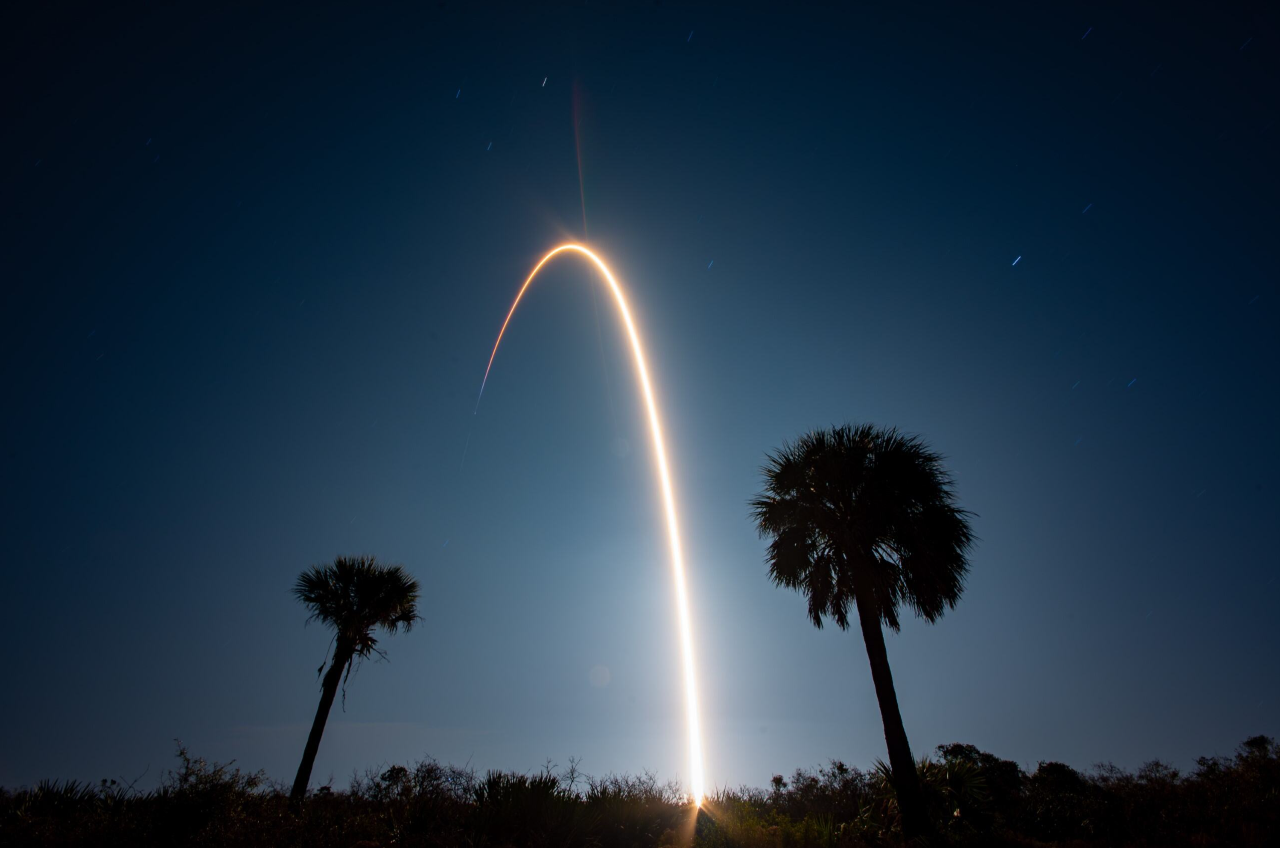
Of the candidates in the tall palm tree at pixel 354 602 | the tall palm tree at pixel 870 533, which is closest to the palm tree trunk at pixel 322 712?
the tall palm tree at pixel 354 602

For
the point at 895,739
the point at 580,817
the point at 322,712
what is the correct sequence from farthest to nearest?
1. the point at 322,712
2. the point at 895,739
3. the point at 580,817

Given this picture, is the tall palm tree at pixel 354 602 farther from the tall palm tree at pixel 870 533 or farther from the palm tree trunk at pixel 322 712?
the tall palm tree at pixel 870 533

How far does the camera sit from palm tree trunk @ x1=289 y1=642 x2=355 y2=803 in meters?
18.9

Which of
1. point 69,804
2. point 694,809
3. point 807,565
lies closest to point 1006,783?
point 807,565

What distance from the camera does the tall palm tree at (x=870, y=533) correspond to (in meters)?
14.3

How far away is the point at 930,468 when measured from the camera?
51.7 feet

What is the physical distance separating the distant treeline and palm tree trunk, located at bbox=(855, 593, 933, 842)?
1.33 feet

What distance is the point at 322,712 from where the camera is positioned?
2056 cm

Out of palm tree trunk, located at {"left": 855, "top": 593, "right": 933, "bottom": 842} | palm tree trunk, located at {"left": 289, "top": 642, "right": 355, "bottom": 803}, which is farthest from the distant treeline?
palm tree trunk, located at {"left": 289, "top": 642, "right": 355, "bottom": 803}

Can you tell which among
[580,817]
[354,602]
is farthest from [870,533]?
[354,602]

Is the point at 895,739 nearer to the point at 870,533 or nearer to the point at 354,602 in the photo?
the point at 870,533

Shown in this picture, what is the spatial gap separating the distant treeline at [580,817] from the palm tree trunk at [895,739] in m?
0.40

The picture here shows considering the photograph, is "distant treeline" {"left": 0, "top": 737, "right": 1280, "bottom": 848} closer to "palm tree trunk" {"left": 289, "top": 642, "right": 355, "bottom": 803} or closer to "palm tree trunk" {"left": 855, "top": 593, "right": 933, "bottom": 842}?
"palm tree trunk" {"left": 855, "top": 593, "right": 933, "bottom": 842}

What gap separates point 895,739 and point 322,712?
2048 centimetres
